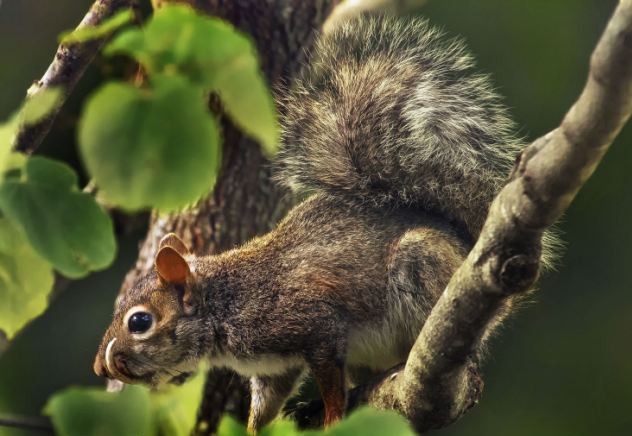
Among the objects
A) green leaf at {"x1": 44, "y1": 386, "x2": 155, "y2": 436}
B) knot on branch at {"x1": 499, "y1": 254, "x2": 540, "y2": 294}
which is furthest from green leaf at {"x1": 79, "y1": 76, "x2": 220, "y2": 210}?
knot on branch at {"x1": 499, "y1": 254, "x2": 540, "y2": 294}

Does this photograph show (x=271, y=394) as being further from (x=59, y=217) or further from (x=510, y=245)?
(x=59, y=217)

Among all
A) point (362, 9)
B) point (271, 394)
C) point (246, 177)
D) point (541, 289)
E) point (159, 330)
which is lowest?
point (541, 289)

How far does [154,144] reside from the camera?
578 mm

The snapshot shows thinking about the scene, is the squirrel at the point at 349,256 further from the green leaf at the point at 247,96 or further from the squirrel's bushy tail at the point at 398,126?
the green leaf at the point at 247,96

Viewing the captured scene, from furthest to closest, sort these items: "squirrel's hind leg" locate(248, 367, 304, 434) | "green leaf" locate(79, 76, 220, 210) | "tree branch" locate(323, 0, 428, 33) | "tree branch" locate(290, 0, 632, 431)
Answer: "tree branch" locate(323, 0, 428, 33)
"squirrel's hind leg" locate(248, 367, 304, 434)
"tree branch" locate(290, 0, 632, 431)
"green leaf" locate(79, 76, 220, 210)

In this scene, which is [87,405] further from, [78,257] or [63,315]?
[63,315]

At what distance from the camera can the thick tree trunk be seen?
2.71 meters

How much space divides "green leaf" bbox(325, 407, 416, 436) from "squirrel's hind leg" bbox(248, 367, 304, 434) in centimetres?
159

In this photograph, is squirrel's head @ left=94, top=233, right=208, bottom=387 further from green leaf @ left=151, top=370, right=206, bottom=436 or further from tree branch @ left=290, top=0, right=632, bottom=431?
green leaf @ left=151, top=370, right=206, bottom=436

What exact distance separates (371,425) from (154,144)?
21cm

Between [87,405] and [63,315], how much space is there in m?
4.61

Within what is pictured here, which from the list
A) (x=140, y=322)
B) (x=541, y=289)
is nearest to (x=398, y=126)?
(x=140, y=322)

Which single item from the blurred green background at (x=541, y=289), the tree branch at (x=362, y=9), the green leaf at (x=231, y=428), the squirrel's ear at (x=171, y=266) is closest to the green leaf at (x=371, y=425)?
the green leaf at (x=231, y=428)

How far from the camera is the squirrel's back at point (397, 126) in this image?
2137 millimetres
